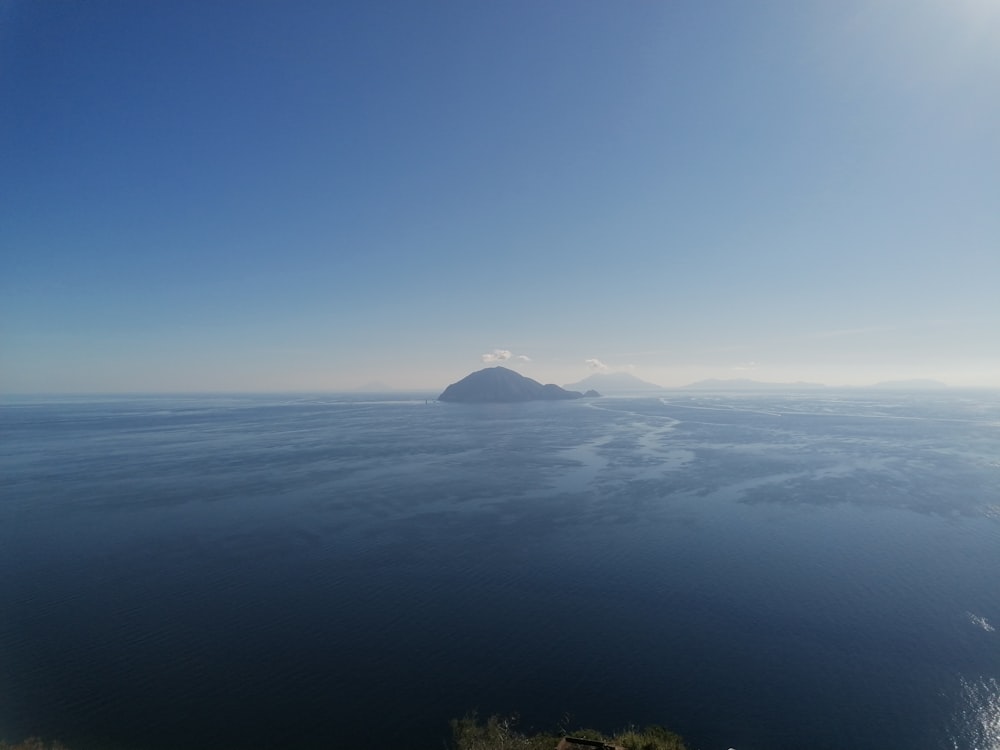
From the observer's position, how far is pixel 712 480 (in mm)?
39562

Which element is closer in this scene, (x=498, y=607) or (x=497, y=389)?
(x=498, y=607)

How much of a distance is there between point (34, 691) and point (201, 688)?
4.89 meters

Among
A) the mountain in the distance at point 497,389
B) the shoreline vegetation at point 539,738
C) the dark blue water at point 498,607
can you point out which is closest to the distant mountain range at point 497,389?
the mountain in the distance at point 497,389

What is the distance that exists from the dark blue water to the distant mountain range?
398ft

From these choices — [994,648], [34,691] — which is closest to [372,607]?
[34,691]

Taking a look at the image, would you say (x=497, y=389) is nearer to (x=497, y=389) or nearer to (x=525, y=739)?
(x=497, y=389)

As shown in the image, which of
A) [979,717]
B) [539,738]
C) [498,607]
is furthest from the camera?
[498,607]

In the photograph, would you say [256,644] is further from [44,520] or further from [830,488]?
[830,488]

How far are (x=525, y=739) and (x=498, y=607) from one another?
264 inches

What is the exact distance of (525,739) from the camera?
1178cm

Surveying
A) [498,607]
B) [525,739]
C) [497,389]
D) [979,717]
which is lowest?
[979,717]

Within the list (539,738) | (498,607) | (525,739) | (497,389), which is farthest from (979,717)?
(497,389)

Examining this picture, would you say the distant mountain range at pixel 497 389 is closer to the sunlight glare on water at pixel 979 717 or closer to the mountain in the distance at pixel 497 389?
the mountain in the distance at pixel 497 389

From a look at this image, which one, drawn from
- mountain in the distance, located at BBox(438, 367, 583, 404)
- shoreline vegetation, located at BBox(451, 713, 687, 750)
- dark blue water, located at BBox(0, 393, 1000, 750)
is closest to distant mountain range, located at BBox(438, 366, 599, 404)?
mountain in the distance, located at BBox(438, 367, 583, 404)
